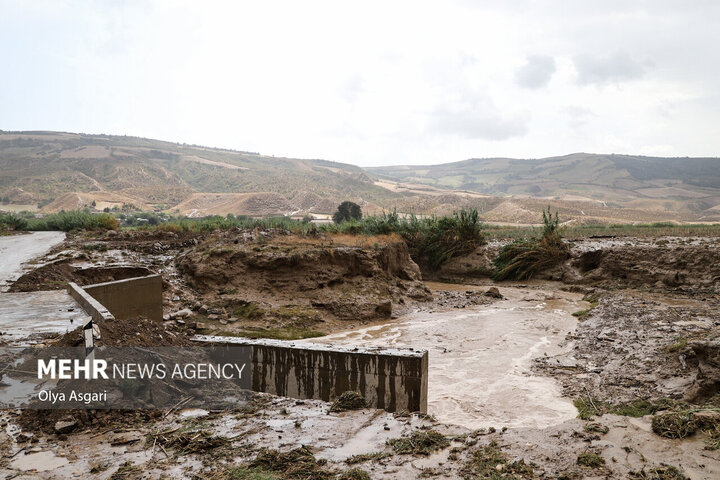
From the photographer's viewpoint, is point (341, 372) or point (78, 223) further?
point (78, 223)

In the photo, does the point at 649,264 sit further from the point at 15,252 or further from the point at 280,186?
the point at 280,186

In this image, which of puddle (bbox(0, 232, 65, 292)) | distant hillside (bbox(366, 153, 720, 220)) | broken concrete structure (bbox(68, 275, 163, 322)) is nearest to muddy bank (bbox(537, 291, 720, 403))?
broken concrete structure (bbox(68, 275, 163, 322))

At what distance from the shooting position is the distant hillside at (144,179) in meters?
69.9

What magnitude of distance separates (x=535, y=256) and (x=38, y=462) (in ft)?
→ 66.4

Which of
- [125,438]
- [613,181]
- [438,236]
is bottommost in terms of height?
[125,438]

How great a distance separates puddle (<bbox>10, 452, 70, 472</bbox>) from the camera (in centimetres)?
362

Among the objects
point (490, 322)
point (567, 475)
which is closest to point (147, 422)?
point (567, 475)

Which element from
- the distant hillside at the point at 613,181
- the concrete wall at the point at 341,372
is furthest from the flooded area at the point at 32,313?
the distant hillside at the point at 613,181

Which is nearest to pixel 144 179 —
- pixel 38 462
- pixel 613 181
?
pixel 38 462

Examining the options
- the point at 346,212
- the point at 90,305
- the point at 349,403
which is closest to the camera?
the point at 349,403

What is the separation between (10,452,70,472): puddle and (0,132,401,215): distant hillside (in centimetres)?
6319

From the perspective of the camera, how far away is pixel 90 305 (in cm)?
768

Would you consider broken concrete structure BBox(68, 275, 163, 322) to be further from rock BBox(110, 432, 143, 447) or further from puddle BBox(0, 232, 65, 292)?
rock BBox(110, 432, 143, 447)

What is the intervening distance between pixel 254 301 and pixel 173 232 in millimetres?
10695
